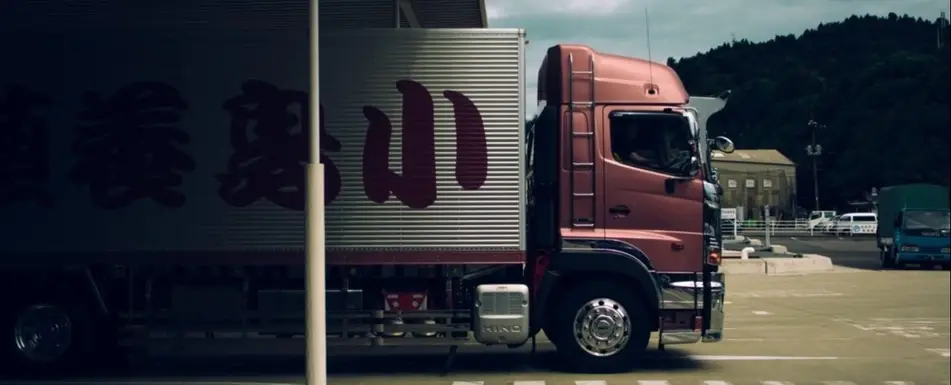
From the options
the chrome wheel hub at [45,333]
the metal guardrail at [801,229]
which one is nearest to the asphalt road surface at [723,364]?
the chrome wheel hub at [45,333]

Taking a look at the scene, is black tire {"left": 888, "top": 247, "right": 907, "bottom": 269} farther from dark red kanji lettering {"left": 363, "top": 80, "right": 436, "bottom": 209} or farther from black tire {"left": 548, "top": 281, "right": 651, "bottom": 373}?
dark red kanji lettering {"left": 363, "top": 80, "right": 436, "bottom": 209}

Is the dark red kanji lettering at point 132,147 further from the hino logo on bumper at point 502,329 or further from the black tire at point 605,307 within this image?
the black tire at point 605,307

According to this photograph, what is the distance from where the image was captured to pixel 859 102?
1009cm

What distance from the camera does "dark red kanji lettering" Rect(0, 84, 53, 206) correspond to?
12.2 meters

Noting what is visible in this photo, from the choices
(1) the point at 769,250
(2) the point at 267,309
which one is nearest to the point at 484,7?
(2) the point at 267,309

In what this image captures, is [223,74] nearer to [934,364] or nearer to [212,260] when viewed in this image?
[212,260]

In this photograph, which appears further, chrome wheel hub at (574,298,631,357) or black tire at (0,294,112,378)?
black tire at (0,294,112,378)

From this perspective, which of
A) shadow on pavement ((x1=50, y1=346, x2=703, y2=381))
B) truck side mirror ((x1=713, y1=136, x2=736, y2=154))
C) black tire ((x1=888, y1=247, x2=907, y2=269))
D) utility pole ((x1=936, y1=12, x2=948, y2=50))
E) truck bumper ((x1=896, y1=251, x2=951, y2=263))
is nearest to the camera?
utility pole ((x1=936, y1=12, x2=948, y2=50))

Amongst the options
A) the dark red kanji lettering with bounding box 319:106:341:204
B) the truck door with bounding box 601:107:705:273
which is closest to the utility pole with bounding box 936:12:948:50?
the truck door with bounding box 601:107:705:273

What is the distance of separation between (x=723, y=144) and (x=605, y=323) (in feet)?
8.51

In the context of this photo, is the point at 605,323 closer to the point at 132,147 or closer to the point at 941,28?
the point at 132,147

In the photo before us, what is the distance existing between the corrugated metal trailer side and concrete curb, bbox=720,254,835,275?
2373cm

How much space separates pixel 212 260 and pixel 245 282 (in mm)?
467

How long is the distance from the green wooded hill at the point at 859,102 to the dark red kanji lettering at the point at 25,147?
7.15m
